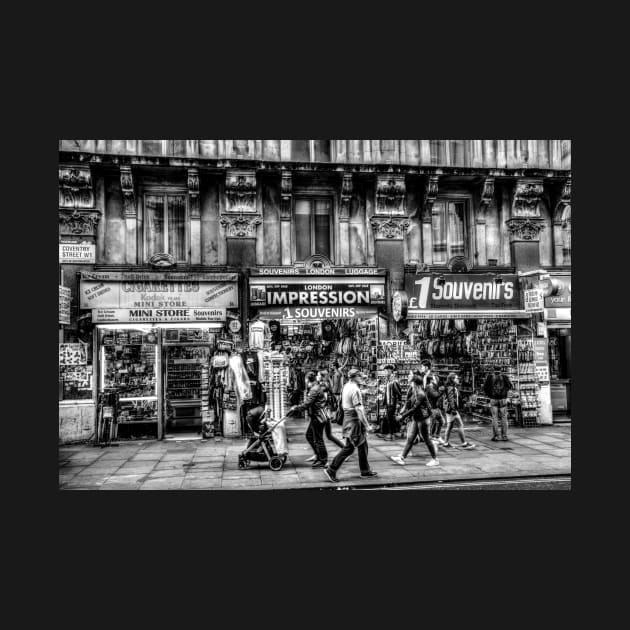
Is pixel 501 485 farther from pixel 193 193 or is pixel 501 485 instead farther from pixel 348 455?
pixel 193 193

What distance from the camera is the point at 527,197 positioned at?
12.4m

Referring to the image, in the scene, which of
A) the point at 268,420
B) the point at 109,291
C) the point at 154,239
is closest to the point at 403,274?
the point at 268,420

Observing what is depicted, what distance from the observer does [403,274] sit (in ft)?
39.3

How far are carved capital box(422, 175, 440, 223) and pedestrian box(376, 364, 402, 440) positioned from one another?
379cm

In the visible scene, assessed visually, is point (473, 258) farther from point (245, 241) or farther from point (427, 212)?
point (245, 241)

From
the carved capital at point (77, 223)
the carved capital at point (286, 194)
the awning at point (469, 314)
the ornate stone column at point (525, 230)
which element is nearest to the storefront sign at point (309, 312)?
the awning at point (469, 314)

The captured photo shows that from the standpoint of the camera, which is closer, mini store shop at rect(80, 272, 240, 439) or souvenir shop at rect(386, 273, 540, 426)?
mini store shop at rect(80, 272, 240, 439)

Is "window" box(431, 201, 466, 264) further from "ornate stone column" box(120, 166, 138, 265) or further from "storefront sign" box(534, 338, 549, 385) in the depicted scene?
"ornate stone column" box(120, 166, 138, 265)

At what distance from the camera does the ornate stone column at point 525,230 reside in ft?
40.6

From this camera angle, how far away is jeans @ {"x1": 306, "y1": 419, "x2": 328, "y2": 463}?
9195 mm

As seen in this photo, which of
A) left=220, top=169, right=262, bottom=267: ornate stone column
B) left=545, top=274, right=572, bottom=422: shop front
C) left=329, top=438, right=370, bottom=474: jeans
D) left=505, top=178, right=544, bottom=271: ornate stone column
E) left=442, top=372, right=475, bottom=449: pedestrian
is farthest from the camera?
left=545, top=274, right=572, bottom=422: shop front

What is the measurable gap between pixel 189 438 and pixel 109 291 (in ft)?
12.5

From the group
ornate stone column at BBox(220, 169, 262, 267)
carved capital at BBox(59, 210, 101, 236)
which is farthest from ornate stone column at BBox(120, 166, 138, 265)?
ornate stone column at BBox(220, 169, 262, 267)

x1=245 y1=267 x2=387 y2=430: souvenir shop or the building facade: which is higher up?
the building facade
